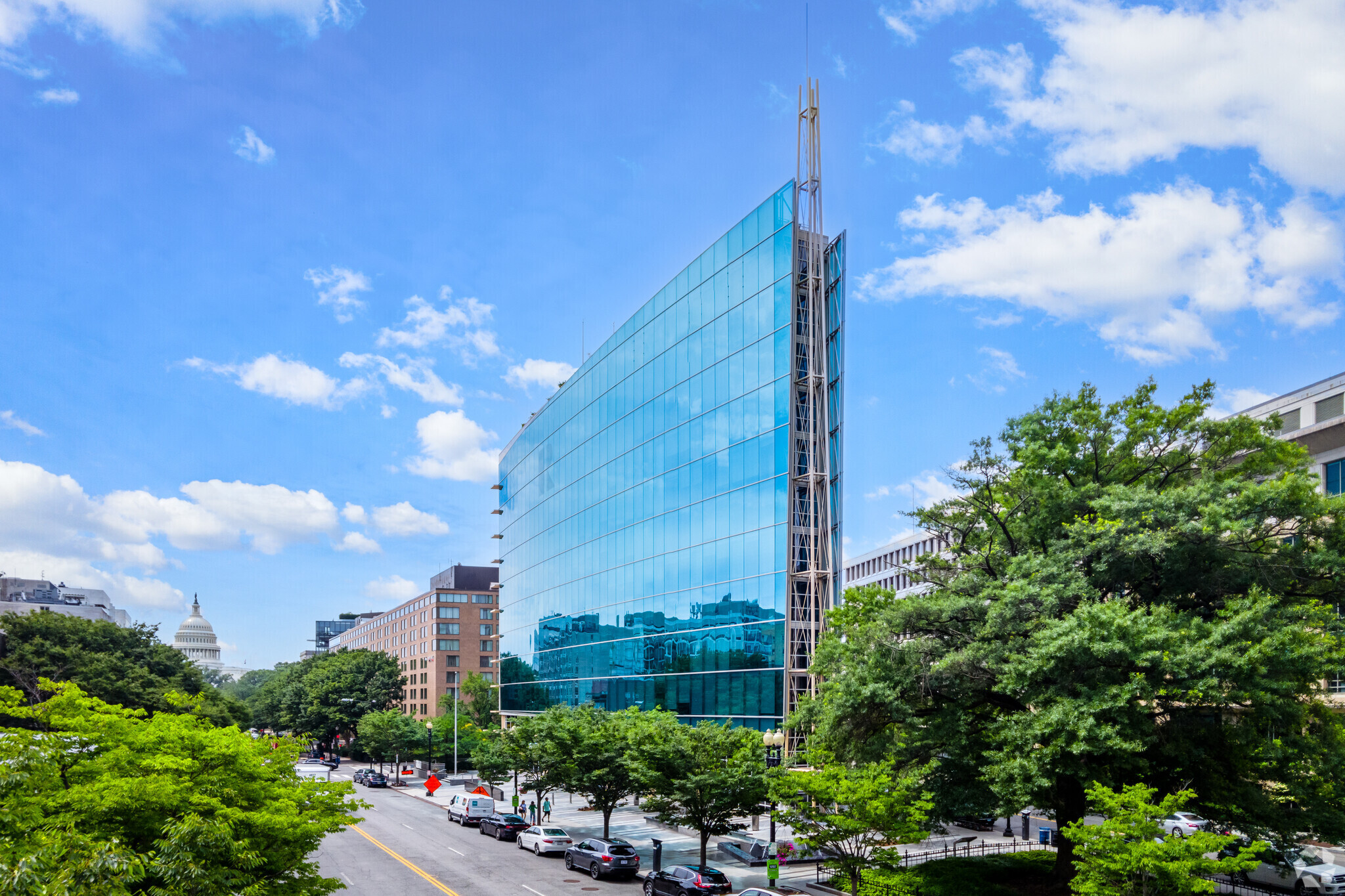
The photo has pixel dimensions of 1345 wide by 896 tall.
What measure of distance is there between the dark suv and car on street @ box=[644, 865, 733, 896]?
4091mm

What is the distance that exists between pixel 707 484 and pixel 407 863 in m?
29.3

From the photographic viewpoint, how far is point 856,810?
28969 millimetres

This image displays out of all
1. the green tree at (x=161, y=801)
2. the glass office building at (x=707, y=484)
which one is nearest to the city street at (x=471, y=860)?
the glass office building at (x=707, y=484)

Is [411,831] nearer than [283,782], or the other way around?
[283,782]

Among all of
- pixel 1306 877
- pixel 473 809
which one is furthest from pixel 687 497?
pixel 1306 877

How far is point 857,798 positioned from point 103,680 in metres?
71.5

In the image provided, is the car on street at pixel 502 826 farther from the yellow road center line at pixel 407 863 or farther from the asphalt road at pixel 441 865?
the yellow road center line at pixel 407 863

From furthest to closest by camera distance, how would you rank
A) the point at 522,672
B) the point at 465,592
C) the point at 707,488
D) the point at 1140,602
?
1. the point at 465,592
2. the point at 522,672
3. the point at 707,488
4. the point at 1140,602

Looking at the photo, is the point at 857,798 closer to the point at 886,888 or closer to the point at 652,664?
the point at 886,888

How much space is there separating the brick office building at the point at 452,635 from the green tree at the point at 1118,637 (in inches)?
4887

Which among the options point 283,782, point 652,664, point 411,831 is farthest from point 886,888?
point 652,664

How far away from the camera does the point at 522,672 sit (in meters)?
102

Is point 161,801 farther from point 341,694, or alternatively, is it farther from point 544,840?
point 341,694

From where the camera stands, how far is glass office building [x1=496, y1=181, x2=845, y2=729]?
55.4 metres
